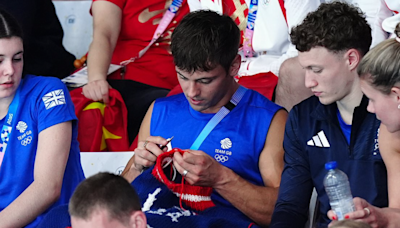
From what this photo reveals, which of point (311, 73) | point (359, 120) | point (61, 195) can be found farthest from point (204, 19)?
point (61, 195)

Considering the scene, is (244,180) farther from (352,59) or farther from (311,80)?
(352,59)

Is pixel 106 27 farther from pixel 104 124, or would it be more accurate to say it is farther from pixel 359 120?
pixel 359 120

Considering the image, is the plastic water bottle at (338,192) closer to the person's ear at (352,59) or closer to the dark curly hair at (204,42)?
the person's ear at (352,59)

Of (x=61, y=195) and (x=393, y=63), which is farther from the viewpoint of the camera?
(x=61, y=195)

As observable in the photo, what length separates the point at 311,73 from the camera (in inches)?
95.2

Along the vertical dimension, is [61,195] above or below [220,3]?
below

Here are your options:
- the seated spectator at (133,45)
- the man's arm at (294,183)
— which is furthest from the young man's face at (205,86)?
the seated spectator at (133,45)

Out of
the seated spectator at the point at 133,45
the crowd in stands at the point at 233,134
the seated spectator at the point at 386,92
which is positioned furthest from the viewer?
the seated spectator at the point at 133,45

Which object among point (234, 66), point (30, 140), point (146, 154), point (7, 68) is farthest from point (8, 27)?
point (234, 66)

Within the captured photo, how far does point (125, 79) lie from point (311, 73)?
1.56 metres

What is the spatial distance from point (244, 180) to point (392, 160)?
61 cm

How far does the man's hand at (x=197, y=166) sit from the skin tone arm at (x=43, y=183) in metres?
0.48

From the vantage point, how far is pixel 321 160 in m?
2.46

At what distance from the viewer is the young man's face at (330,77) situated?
239cm
